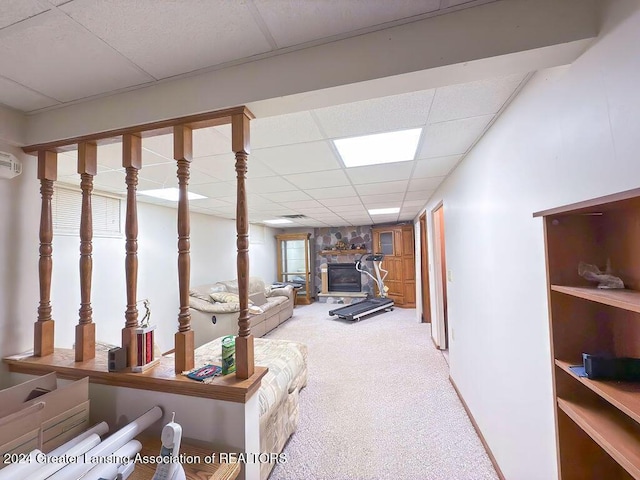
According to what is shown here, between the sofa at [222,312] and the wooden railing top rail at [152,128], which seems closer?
the wooden railing top rail at [152,128]

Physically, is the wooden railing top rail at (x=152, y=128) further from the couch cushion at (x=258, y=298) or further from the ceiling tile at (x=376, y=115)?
the couch cushion at (x=258, y=298)

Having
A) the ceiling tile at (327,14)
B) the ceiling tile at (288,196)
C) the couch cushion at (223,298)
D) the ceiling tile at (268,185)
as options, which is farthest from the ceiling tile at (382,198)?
the couch cushion at (223,298)

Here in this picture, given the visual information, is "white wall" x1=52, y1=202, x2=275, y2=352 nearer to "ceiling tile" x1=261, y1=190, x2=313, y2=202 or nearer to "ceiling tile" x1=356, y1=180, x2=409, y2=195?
"ceiling tile" x1=261, y1=190, x2=313, y2=202

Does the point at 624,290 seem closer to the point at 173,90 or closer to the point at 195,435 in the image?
the point at 195,435

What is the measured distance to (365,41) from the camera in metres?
1.03

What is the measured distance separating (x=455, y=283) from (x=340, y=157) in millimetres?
1703

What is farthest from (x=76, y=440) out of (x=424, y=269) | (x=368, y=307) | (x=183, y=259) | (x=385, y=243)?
(x=385, y=243)

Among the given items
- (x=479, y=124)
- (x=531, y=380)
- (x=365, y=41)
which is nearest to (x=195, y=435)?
(x=531, y=380)

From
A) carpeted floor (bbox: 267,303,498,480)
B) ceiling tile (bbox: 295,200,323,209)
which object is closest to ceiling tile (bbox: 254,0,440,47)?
carpeted floor (bbox: 267,303,498,480)

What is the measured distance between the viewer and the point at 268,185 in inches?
113

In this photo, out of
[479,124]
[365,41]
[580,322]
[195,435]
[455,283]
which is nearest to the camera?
[580,322]

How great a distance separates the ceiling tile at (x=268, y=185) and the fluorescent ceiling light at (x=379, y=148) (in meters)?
0.80

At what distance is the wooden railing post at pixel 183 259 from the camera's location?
1261 millimetres

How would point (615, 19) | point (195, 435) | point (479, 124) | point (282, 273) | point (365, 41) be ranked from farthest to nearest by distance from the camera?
point (282, 273) < point (479, 124) < point (195, 435) < point (365, 41) < point (615, 19)
